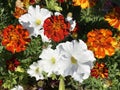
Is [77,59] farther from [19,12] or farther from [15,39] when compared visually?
[19,12]

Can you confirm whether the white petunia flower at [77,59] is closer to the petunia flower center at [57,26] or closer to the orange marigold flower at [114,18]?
the petunia flower center at [57,26]

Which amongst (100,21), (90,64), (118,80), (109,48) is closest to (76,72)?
(90,64)

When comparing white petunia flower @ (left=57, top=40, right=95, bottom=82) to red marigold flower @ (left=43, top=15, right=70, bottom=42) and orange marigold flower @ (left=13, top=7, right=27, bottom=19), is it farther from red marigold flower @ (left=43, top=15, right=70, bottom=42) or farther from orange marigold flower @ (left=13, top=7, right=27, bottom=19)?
orange marigold flower @ (left=13, top=7, right=27, bottom=19)

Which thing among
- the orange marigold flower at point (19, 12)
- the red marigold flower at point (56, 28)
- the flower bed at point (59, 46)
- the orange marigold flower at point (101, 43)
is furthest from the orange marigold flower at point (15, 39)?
the orange marigold flower at point (101, 43)

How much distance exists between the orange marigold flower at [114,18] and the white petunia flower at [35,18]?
0.33m

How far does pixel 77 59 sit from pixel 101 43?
161 millimetres

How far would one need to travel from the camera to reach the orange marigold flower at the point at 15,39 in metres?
2.14

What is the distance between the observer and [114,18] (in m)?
2.31

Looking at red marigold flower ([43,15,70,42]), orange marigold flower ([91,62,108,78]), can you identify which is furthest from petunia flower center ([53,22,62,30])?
→ orange marigold flower ([91,62,108,78])

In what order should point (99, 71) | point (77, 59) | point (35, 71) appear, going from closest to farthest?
1. point (77, 59)
2. point (99, 71)
3. point (35, 71)

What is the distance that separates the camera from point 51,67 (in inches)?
87.4

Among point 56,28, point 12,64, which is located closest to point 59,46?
point 56,28

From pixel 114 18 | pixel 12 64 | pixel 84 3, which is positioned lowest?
pixel 12 64

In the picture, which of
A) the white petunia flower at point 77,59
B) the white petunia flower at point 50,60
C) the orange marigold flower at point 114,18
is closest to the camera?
the white petunia flower at point 77,59
